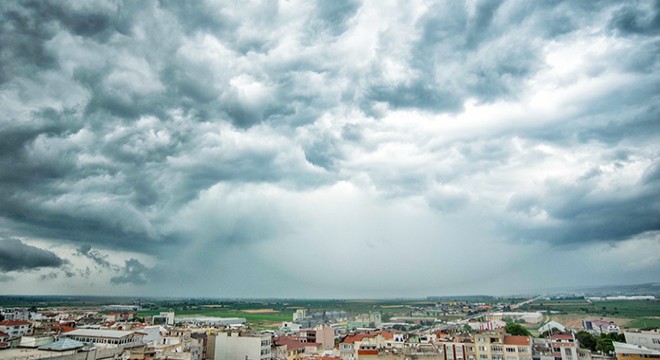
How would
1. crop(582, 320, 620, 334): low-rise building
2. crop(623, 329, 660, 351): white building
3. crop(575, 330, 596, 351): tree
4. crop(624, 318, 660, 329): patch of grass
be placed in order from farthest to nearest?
crop(624, 318, 660, 329): patch of grass, crop(582, 320, 620, 334): low-rise building, crop(575, 330, 596, 351): tree, crop(623, 329, 660, 351): white building

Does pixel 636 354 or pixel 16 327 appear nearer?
pixel 636 354

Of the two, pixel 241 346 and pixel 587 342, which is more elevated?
pixel 241 346

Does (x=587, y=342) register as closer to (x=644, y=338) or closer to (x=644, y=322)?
(x=644, y=338)

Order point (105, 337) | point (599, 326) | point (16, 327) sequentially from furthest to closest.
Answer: point (599, 326) → point (16, 327) → point (105, 337)

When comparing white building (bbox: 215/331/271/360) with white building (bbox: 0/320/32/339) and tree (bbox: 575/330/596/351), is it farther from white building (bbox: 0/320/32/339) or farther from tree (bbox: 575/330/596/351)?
tree (bbox: 575/330/596/351)

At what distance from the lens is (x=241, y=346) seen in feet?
202

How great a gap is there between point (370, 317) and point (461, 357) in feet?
388

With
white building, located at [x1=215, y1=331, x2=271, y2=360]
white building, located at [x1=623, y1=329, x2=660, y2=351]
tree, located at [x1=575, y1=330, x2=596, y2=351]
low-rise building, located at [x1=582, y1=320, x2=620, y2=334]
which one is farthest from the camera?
low-rise building, located at [x1=582, y1=320, x2=620, y2=334]

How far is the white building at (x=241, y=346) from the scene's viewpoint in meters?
60.1

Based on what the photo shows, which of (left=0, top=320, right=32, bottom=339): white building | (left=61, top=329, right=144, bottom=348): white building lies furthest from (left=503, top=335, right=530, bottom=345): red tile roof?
(left=0, top=320, right=32, bottom=339): white building

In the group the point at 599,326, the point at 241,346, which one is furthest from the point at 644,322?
the point at 241,346

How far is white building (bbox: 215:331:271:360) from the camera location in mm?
60125

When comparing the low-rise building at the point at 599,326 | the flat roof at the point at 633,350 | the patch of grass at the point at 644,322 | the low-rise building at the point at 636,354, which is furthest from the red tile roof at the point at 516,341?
the patch of grass at the point at 644,322

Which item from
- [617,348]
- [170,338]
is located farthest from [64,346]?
[617,348]
